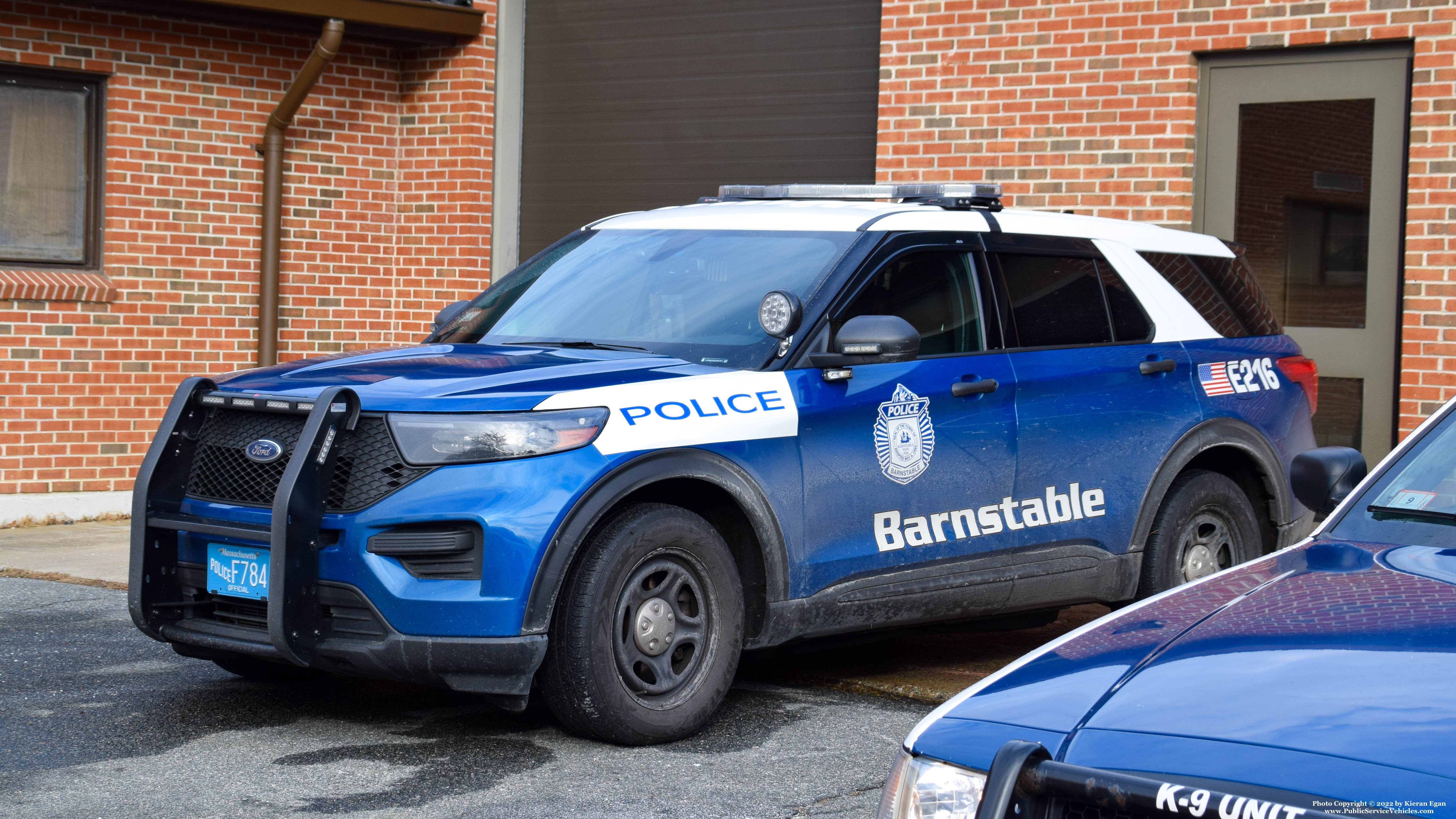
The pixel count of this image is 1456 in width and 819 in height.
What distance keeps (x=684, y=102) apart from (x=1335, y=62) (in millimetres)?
4657

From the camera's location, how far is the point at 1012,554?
6047 mm

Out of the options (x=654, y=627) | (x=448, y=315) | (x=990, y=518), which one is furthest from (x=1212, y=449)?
(x=448, y=315)

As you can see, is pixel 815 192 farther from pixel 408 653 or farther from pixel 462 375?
pixel 408 653

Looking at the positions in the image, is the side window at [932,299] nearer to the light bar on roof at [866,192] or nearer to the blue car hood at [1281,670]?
the light bar on roof at [866,192]

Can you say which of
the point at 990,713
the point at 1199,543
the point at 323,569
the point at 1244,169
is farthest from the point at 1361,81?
the point at 990,713

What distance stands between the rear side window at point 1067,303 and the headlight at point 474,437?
7.10 feet

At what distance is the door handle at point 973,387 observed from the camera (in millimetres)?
5844

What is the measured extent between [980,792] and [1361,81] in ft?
25.4

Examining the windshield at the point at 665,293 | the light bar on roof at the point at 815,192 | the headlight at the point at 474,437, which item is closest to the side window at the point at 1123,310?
the light bar on roof at the point at 815,192

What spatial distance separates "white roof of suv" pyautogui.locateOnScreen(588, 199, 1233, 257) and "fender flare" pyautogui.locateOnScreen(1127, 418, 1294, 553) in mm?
820

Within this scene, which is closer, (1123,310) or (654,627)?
(654,627)

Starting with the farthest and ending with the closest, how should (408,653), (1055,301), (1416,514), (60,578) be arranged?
(60,578) < (1055,301) < (408,653) < (1416,514)

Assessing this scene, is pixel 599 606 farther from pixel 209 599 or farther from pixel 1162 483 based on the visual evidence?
pixel 1162 483

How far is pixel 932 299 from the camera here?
6031mm
